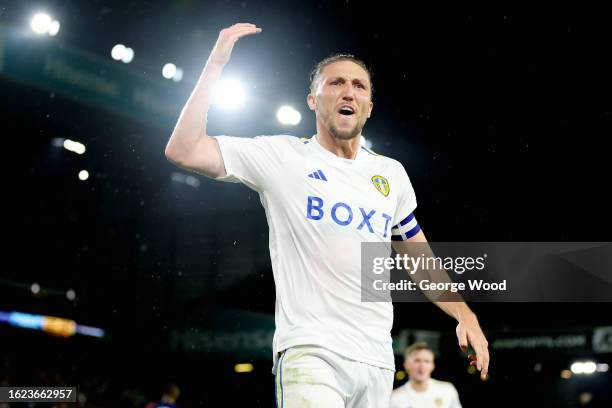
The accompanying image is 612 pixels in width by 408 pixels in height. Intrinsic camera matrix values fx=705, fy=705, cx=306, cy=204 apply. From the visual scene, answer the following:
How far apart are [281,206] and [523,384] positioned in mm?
23193

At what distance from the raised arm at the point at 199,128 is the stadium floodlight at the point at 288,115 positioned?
377 inches

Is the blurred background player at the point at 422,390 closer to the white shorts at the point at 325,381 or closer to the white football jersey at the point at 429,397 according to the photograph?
the white football jersey at the point at 429,397

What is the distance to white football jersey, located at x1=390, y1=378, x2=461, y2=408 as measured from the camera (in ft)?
25.0

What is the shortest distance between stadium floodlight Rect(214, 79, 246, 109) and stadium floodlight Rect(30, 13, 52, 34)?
9.58 feet

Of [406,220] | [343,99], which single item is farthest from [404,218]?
[343,99]

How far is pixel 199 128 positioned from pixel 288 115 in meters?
9.78

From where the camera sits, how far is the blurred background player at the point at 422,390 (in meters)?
7.65

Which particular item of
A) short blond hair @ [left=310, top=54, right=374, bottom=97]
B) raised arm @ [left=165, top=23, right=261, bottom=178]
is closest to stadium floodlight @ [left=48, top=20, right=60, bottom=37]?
short blond hair @ [left=310, top=54, right=374, bottom=97]

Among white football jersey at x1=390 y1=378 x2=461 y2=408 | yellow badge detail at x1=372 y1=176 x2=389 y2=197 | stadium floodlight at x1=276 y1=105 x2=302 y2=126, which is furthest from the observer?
stadium floodlight at x1=276 y1=105 x2=302 y2=126

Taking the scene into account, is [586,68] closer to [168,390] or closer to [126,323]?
[168,390]

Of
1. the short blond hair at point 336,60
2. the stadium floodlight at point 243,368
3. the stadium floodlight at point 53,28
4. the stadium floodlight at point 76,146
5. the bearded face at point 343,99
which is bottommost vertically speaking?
the bearded face at point 343,99

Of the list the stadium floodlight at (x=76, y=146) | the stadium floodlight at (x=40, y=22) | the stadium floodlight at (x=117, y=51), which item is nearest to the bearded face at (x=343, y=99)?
the stadium floodlight at (x=40, y=22)

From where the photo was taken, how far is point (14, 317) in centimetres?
2641

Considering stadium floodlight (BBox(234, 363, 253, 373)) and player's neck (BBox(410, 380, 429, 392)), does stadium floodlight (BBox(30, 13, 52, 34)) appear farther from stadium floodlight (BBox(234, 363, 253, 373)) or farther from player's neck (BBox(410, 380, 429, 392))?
stadium floodlight (BBox(234, 363, 253, 373))
